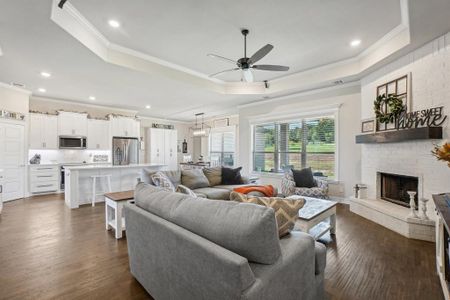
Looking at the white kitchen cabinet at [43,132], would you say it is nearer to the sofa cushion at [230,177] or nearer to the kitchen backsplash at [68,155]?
the kitchen backsplash at [68,155]

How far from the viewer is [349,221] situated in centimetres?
385

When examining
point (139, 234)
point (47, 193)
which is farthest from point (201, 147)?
point (139, 234)

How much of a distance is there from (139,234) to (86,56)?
10.5 ft

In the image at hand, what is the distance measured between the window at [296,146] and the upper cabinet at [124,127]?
172 inches

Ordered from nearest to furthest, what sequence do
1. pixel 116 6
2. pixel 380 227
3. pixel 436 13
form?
1. pixel 436 13
2. pixel 116 6
3. pixel 380 227

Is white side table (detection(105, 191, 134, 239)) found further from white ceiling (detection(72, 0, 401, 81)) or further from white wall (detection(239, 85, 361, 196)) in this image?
white wall (detection(239, 85, 361, 196))

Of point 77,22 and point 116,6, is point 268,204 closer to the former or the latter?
point 116,6

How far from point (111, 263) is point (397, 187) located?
4.66 m

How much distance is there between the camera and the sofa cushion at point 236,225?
1178mm

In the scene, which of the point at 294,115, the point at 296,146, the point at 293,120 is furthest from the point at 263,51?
the point at 296,146

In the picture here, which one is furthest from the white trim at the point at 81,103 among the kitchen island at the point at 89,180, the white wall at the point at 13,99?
the kitchen island at the point at 89,180

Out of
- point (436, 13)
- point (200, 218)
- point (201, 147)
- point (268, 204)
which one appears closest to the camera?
point (200, 218)

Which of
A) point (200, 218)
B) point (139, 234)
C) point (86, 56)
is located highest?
point (86, 56)

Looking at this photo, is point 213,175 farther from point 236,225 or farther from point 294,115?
point 236,225
